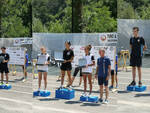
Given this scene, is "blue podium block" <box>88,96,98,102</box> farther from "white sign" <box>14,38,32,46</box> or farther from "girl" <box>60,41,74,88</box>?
"white sign" <box>14,38,32,46</box>

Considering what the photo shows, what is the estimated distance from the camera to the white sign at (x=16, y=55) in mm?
10272

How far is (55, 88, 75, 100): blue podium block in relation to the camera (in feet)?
18.8

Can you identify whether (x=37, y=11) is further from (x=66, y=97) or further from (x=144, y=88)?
(x=144, y=88)

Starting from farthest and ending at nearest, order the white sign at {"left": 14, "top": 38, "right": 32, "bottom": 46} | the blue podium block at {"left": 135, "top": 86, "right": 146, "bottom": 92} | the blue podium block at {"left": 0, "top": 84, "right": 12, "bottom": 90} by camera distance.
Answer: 1. the white sign at {"left": 14, "top": 38, "right": 32, "bottom": 46}
2. the blue podium block at {"left": 0, "top": 84, "right": 12, "bottom": 90}
3. the blue podium block at {"left": 135, "top": 86, "right": 146, "bottom": 92}

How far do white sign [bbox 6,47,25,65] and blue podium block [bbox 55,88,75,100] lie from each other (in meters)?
4.57

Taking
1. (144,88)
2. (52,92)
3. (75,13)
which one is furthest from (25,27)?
(144,88)

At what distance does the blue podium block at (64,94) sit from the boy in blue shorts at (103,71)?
63cm

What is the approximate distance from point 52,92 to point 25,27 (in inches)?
134

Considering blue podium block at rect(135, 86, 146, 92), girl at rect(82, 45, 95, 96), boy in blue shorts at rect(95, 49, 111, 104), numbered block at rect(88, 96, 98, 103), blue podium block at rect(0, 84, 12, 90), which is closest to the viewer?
boy in blue shorts at rect(95, 49, 111, 104)

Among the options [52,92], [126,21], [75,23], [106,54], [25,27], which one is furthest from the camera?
[25,27]

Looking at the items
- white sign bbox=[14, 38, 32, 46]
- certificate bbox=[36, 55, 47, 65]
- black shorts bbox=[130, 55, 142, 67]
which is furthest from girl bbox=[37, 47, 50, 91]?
white sign bbox=[14, 38, 32, 46]

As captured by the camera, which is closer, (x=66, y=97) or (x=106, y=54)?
(x=106, y=54)

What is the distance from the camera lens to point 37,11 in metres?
4.80

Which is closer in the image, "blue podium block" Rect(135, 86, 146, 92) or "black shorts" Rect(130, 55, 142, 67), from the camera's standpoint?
"black shorts" Rect(130, 55, 142, 67)
